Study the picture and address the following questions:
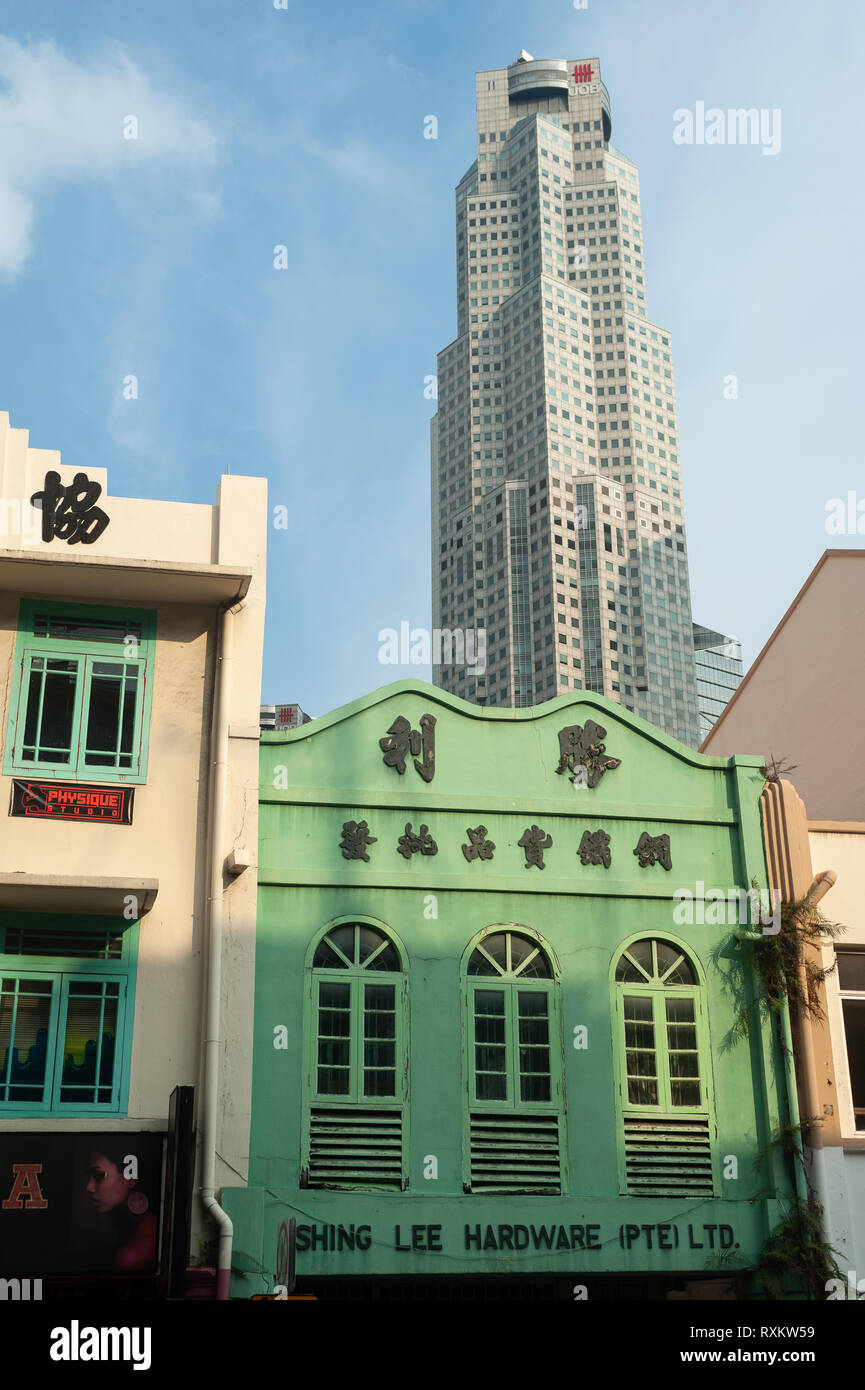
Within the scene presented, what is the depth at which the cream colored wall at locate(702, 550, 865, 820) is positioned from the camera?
2019cm

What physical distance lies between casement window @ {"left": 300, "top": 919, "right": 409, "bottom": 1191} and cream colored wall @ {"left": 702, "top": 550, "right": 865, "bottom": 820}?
814 centimetres

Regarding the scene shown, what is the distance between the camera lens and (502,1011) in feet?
49.6

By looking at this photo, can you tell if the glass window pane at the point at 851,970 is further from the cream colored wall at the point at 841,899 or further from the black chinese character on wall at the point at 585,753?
the black chinese character on wall at the point at 585,753

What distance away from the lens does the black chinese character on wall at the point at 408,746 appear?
51.6ft

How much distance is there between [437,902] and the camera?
50.3 feet

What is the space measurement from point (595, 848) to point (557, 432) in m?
144

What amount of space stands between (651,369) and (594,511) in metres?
27.0

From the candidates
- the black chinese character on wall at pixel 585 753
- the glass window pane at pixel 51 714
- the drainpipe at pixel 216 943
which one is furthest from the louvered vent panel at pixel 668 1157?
the glass window pane at pixel 51 714

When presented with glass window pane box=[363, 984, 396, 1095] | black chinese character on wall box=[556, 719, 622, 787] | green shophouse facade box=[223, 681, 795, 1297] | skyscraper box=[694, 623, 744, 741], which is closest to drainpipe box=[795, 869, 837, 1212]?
green shophouse facade box=[223, 681, 795, 1297]

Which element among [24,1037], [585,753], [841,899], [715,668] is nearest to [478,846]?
[585,753]

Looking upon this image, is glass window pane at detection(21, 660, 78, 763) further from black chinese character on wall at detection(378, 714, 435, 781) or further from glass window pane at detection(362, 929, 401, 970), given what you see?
glass window pane at detection(362, 929, 401, 970)
